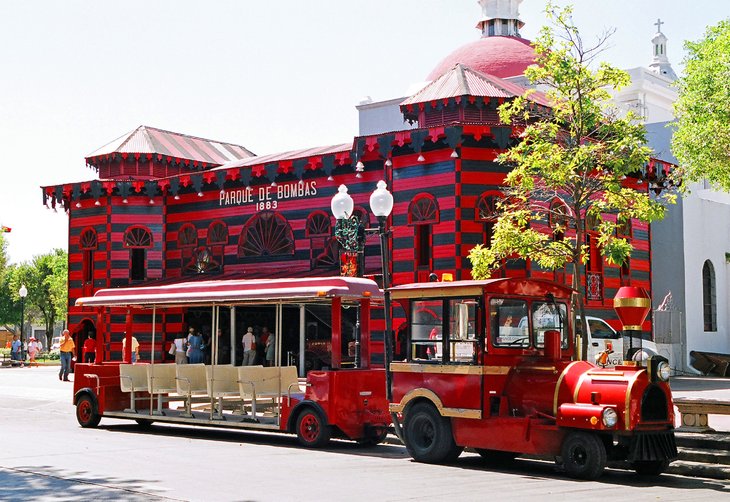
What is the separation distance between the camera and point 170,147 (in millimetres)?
37312

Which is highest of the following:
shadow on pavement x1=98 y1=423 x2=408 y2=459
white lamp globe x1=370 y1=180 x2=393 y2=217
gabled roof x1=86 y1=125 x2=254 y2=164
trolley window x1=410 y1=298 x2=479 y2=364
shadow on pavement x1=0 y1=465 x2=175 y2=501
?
gabled roof x1=86 y1=125 x2=254 y2=164

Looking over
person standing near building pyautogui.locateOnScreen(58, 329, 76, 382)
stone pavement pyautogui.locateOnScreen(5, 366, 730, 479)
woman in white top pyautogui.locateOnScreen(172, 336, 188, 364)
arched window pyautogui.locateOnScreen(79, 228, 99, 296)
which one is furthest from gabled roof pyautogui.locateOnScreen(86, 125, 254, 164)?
woman in white top pyautogui.locateOnScreen(172, 336, 188, 364)

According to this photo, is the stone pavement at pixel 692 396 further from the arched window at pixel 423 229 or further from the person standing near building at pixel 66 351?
the arched window at pixel 423 229

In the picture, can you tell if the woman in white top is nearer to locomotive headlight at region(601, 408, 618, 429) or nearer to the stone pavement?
the stone pavement

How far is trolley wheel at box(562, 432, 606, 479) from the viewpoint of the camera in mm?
11664

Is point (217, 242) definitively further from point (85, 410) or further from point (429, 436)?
point (429, 436)

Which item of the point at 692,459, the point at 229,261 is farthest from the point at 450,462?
the point at 229,261

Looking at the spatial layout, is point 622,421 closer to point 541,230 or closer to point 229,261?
point 541,230

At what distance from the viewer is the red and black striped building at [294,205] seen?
87.8ft

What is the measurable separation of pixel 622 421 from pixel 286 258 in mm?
20471

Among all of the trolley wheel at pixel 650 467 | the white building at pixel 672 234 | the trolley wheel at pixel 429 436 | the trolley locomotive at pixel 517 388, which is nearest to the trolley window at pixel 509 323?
the trolley locomotive at pixel 517 388

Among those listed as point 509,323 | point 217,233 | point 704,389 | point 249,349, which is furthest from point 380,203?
point 217,233

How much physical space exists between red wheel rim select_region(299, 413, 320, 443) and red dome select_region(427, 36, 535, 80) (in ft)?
78.7

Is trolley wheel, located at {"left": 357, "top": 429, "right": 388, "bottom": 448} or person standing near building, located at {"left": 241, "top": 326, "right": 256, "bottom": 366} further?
person standing near building, located at {"left": 241, "top": 326, "right": 256, "bottom": 366}
